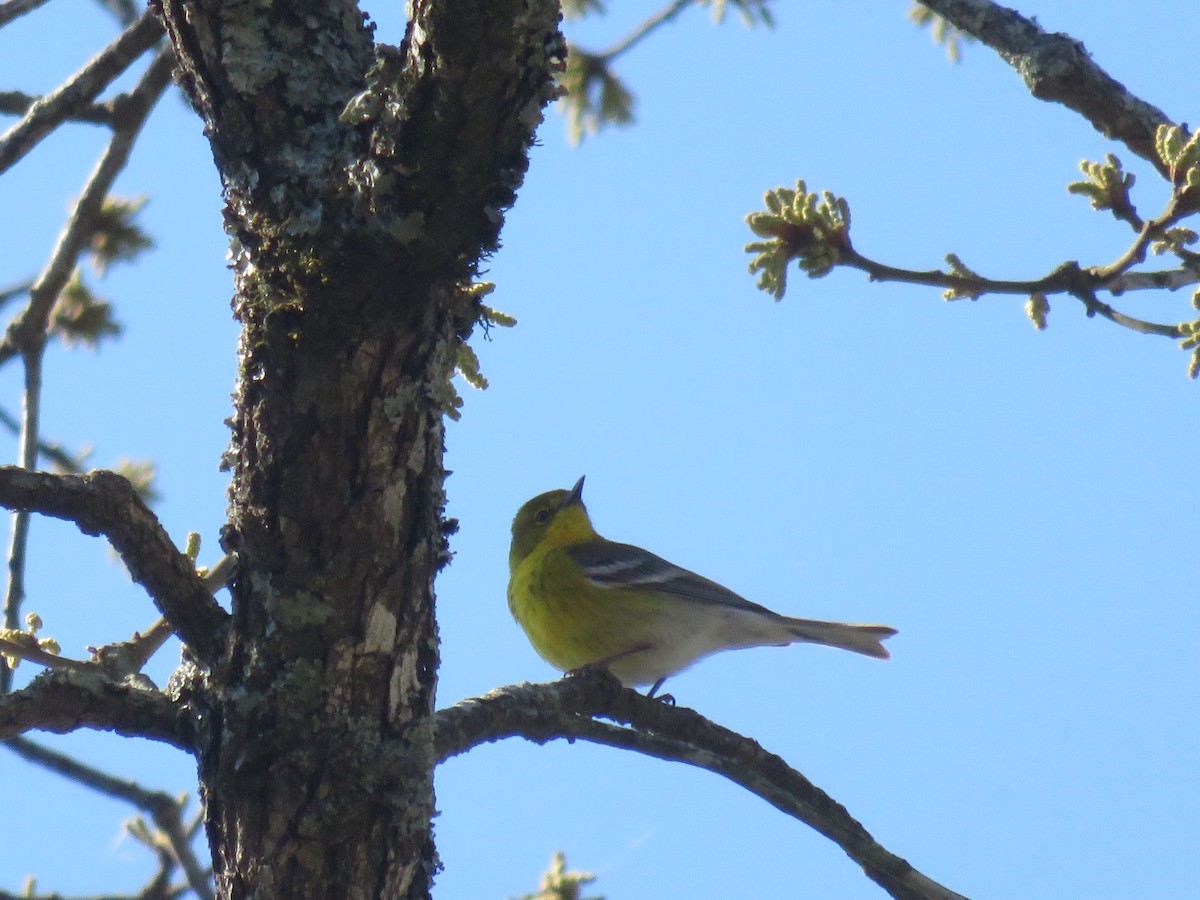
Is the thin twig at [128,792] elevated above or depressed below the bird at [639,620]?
below

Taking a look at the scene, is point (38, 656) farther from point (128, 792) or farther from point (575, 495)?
point (575, 495)

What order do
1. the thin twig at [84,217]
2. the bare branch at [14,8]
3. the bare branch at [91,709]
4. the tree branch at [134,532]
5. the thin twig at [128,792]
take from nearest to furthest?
the bare branch at [91,709]
the tree branch at [134,532]
the thin twig at [128,792]
the bare branch at [14,8]
the thin twig at [84,217]

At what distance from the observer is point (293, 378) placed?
2693mm

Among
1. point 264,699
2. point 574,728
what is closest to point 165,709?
point 264,699

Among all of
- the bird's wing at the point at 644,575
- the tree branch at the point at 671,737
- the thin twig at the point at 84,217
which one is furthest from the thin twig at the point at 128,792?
the bird's wing at the point at 644,575

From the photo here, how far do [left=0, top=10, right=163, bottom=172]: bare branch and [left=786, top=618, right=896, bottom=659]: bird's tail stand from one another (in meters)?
4.32

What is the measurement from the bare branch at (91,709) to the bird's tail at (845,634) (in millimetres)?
4633

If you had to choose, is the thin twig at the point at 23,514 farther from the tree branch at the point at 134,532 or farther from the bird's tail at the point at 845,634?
the bird's tail at the point at 845,634

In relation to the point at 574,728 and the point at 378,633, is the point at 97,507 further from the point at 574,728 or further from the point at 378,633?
the point at 574,728

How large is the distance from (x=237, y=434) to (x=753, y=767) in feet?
5.07

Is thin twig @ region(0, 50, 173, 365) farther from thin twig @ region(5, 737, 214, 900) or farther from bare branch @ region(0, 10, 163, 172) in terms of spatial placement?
thin twig @ region(5, 737, 214, 900)

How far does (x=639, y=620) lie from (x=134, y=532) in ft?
13.9

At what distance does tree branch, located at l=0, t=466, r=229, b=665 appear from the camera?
271cm

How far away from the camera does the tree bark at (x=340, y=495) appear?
2.61m
